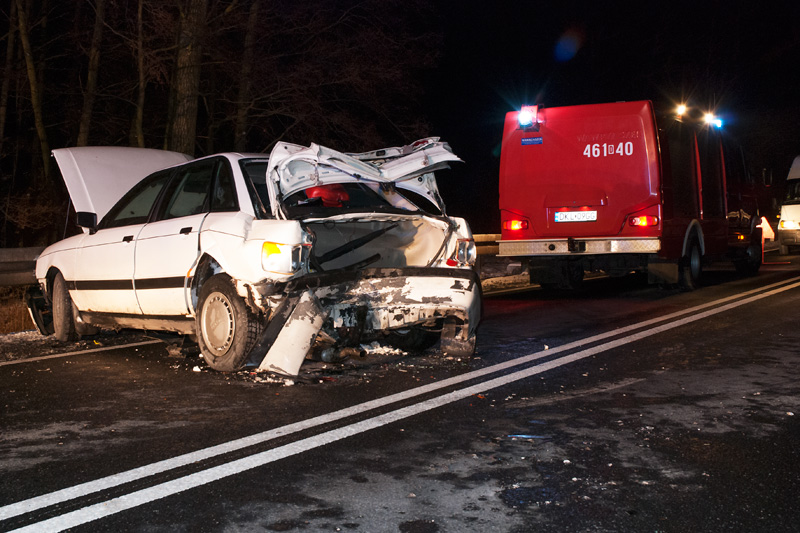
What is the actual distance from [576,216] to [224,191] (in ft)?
23.6

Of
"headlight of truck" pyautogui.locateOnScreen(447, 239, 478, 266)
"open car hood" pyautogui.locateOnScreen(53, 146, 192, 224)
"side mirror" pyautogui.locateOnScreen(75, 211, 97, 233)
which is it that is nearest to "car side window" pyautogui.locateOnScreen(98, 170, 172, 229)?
"side mirror" pyautogui.locateOnScreen(75, 211, 97, 233)

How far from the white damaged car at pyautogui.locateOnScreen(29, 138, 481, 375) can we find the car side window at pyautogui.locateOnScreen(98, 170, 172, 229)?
0.06 ft

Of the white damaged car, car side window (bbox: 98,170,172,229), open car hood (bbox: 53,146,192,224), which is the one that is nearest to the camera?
the white damaged car

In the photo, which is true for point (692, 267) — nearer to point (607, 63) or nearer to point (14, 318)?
point (14, 318)

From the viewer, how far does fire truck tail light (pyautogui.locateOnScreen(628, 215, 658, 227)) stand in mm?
12055

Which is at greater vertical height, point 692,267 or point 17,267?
point 17,267

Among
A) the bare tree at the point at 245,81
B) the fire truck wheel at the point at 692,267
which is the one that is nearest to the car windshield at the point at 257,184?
the fire truck wheel at the point at 692,267

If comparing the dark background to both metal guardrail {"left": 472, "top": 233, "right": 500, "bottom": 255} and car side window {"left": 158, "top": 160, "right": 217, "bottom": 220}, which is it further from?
car side window {"left": 158, "top": 160, "right": 217, "bottom": 220}

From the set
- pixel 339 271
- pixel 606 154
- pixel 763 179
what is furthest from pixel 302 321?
pixel 763 179

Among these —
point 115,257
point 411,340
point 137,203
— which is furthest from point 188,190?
point 411,340

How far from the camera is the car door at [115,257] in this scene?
7.23m

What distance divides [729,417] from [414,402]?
1.87 meters

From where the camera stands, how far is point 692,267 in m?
13.7

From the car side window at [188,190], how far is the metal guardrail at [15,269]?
3262 mm
